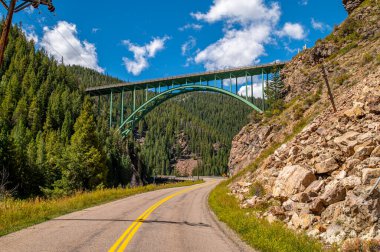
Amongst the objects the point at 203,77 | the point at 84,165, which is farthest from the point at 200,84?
the point at 84,165

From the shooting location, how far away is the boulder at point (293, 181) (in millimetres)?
11305

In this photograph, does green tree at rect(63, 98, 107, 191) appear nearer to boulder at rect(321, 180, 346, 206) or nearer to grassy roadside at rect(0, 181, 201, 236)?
grassy roadside at rect(0, 181, 201, 236)

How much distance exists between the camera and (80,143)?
4116 cm

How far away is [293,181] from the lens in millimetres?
11867

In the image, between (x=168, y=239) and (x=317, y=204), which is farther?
(x=317, y=204)

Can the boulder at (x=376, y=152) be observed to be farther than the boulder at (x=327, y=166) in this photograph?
No

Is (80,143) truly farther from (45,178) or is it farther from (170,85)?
(170,85)

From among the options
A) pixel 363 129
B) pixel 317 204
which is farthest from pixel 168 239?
pixel 363 129

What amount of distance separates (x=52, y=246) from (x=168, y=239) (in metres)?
3.04

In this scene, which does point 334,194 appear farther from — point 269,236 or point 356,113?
point 356,113

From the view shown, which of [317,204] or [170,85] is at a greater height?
[170,85]

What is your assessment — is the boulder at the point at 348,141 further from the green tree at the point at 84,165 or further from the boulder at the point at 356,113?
the green tree at the point at 84,165

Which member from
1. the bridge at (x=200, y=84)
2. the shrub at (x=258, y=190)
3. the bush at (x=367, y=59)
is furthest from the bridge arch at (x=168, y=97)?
the shrub at (x=258, y=190)

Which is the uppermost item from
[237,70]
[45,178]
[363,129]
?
[237,70]
